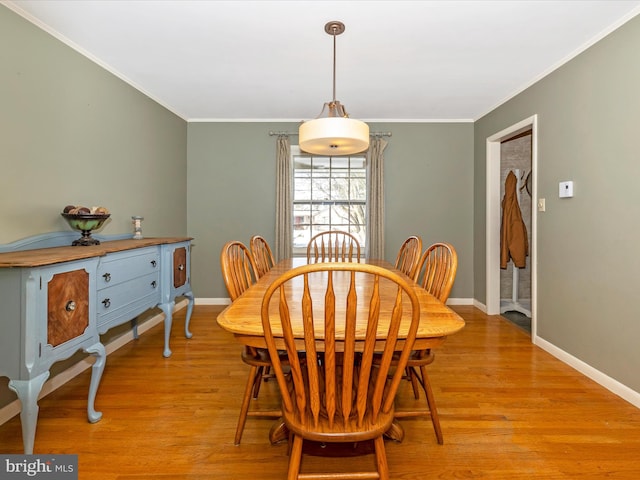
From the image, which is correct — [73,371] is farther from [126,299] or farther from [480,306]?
[480,306]

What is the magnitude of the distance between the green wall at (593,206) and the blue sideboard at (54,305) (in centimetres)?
299

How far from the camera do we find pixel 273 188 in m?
4.35

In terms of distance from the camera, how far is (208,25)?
7.29 feet

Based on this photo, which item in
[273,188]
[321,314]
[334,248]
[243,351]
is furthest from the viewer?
[273,188]

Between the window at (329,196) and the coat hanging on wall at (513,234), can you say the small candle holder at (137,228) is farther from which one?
the coat hanging on wall at (513,234)

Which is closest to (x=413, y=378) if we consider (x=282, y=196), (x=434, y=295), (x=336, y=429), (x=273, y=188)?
(x=434, y=295)

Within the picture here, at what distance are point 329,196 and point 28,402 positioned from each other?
11.5 ft

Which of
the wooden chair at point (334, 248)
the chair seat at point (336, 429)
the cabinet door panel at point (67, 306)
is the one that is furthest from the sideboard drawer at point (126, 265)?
the chair seat at point (336, 429)

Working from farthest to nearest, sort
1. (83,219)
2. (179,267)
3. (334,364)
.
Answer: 1. (179,267)
2. (83,219)
3. (334,364)

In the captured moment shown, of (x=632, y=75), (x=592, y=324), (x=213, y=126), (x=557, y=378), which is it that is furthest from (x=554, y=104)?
(x=213, y=126)

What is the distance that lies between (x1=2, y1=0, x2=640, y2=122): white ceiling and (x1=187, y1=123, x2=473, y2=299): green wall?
27.6 inches

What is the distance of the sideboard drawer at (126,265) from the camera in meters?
1.96

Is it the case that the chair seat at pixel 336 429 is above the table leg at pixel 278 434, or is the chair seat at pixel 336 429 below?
above

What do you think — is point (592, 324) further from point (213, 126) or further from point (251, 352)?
point (213, 126)
